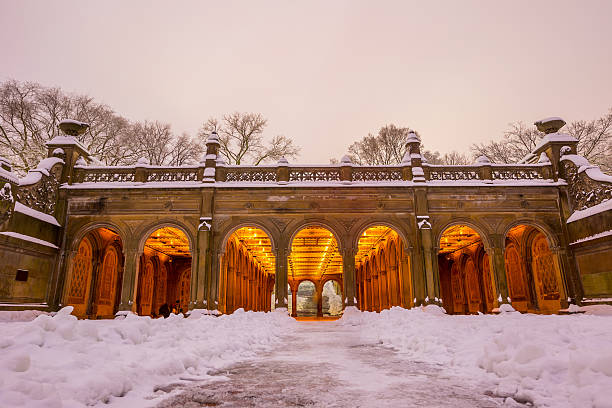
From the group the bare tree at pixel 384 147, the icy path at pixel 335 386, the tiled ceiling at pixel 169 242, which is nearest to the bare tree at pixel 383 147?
the bare tree at pixel 384 147

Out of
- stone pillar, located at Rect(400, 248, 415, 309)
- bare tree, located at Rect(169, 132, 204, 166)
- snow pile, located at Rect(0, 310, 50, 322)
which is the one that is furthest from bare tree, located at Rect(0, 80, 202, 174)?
stone pillar, located at Rect(400, 248, 415, 309)

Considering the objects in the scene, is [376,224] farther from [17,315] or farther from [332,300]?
[332,300]

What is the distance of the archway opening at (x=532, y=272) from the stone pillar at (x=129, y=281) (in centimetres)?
1868

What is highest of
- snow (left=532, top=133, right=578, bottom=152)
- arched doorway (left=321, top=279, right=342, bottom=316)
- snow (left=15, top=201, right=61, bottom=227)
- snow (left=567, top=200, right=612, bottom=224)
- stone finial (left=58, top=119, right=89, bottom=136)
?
stone finial (left=58, top=119, right=89, bottom=136)

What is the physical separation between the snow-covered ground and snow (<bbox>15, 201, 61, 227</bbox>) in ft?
41.2

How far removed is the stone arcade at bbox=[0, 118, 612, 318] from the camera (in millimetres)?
15617

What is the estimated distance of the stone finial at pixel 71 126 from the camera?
17.2 meters

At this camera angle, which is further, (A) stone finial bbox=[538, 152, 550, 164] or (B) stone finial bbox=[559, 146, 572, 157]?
(A) stone finial bbox=[538, 152, 550, 164]

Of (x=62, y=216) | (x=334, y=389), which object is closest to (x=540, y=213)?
(x=334, y=389)

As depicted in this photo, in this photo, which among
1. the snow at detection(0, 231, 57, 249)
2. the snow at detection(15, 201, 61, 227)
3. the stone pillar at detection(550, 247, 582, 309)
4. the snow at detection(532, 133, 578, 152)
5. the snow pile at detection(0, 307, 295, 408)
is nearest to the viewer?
the snow pile at detection(0, 307, 295, 408)

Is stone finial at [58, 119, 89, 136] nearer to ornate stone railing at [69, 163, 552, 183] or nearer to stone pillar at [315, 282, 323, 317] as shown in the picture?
ornate stone railing at [69, 163, 552, 183]

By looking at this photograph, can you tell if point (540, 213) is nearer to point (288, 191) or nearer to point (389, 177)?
point (389, 177)

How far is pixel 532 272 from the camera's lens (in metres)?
17.6

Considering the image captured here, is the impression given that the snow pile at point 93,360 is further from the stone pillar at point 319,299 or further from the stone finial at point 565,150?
the stone pillar at point 319,299
